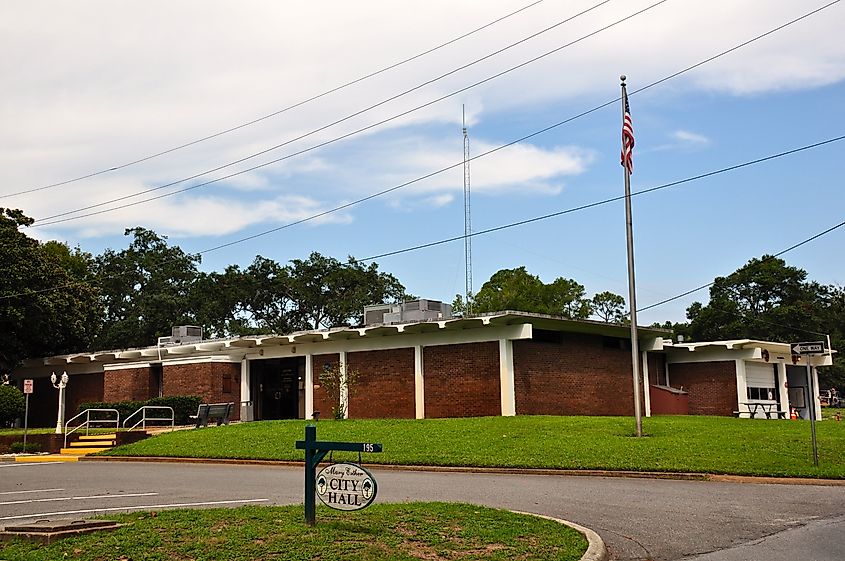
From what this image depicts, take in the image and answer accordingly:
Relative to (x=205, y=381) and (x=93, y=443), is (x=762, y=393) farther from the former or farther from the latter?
(x=93, y=443)

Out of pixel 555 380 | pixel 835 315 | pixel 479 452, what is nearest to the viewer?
pixel 479 452

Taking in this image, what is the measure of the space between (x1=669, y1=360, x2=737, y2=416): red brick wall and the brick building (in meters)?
0.04

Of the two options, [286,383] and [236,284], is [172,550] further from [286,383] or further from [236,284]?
[236,284]

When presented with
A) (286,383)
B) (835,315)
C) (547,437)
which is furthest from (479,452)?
(835,315)

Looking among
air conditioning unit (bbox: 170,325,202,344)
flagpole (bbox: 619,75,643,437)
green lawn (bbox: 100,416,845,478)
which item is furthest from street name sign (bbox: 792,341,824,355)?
air conditioning unit (bbox: 170,325,202,344)

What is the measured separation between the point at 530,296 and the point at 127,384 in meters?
44.9

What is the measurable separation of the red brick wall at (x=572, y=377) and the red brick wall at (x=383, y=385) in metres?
4.44

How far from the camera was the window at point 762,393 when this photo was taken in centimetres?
3897

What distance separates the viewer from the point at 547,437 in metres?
22.8

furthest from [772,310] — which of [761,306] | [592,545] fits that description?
[592,545]

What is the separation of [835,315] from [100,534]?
294ft

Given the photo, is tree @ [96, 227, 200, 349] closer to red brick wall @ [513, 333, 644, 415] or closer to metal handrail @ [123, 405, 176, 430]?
metal handrail @ [123, 405, 176, 430]

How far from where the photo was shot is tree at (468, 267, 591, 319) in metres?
77.9

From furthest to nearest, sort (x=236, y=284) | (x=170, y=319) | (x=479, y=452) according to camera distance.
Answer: (x=236, y=284) → (x=170, y=319) → (x=479, y=452)
